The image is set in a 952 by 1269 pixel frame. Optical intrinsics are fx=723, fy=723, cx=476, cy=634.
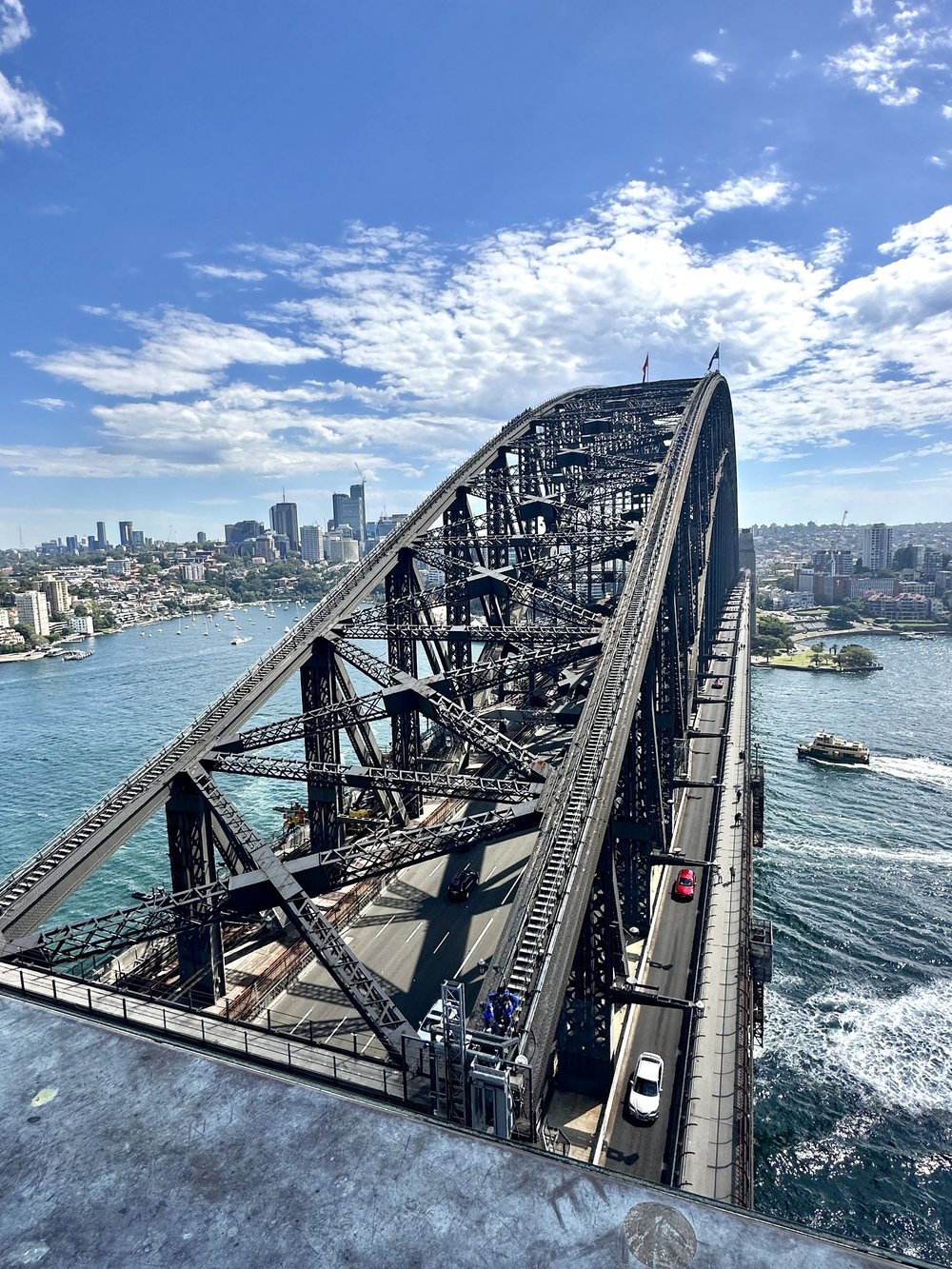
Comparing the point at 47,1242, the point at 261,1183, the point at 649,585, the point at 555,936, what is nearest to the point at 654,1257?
the point at 261,1183

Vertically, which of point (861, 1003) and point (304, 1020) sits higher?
point (304, 1020)

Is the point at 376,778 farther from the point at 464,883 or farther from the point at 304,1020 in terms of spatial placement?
the point at 464,883

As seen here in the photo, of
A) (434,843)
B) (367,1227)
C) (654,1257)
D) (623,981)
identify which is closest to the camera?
(654,1257)

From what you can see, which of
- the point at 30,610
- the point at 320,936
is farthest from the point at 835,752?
the point at 30,610

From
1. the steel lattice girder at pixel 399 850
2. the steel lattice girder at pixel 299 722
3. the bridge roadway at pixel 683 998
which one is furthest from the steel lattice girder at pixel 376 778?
the bridge roadway at pixel 683 998

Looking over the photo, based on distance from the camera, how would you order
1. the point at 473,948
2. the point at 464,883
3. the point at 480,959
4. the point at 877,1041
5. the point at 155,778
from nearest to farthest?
the point at 155,778 < the point at 480,959 < the point at 473,948 < the point at 464,883 < the point at 877,1041

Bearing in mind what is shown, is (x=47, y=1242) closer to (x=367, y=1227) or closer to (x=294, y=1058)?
(x=367, y=1227)

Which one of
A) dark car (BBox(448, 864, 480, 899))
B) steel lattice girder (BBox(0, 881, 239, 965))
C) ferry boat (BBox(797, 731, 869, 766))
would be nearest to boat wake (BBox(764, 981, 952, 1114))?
dark car (BBox(448, 864, 480, 899))
